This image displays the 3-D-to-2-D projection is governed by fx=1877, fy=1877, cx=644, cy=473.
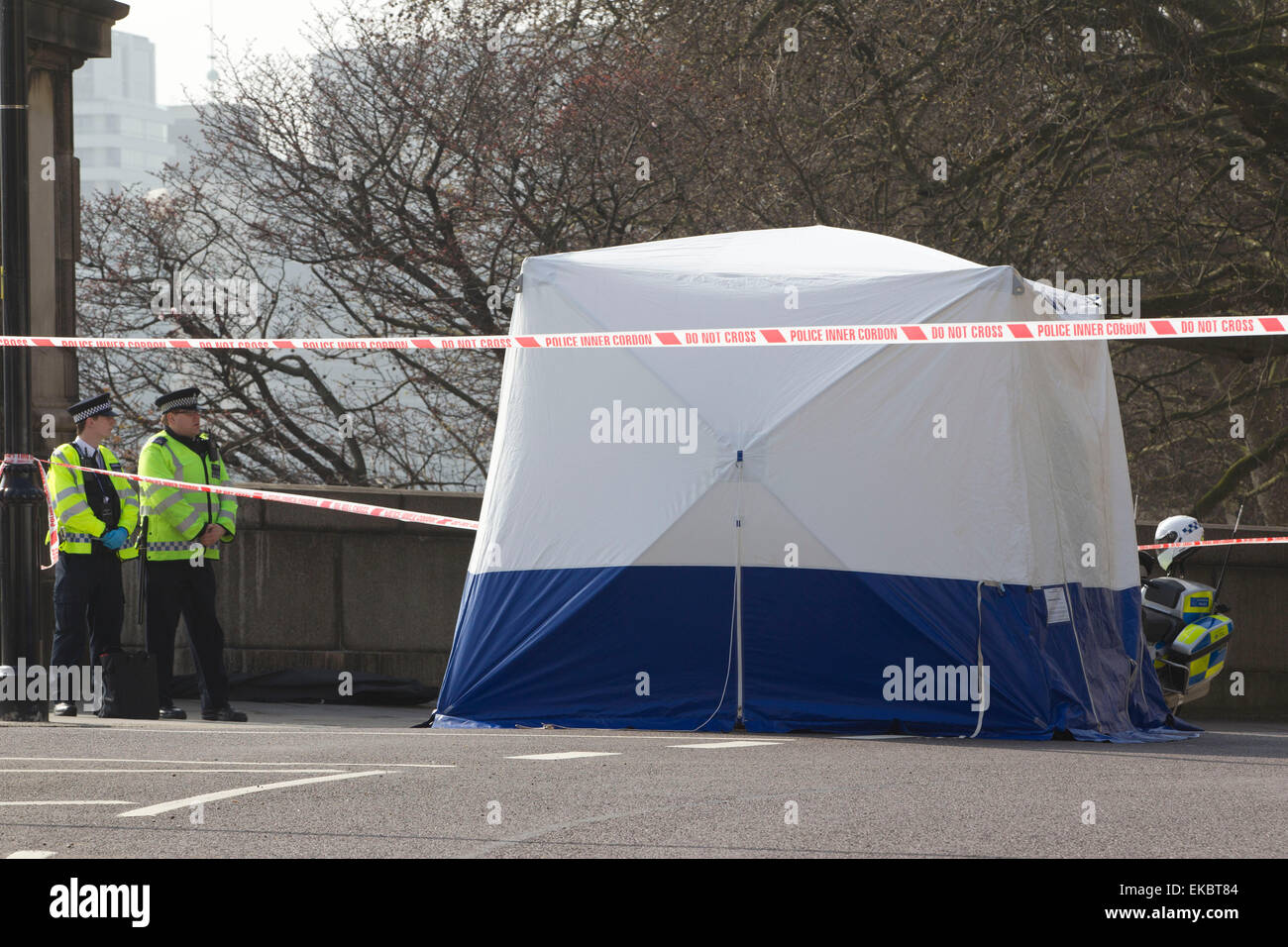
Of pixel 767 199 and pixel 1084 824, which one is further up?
pixel 767 199

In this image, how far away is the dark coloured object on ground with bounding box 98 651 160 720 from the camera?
9898mm

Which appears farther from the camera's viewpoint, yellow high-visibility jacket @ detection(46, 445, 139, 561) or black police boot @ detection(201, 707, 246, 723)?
black police boot @ detection(201, 707, 246, 723)

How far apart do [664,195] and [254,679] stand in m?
5.57

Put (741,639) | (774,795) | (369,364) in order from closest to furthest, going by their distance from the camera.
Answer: (774,795) → (741,639) → (369,364)

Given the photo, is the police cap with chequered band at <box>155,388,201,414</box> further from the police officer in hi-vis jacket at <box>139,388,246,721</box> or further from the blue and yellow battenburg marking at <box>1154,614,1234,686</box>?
the blue and yellow battenburg marking at <box>1154,614,1234,686</box>

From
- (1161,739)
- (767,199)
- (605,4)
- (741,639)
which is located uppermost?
(605,4)

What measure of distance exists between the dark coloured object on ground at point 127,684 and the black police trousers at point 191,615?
0.36 m

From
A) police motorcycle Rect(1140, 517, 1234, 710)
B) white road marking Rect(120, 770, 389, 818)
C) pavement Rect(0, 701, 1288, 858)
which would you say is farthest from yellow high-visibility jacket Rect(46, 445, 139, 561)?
police motorcycle Rect(1140, 517, 1234, 710)

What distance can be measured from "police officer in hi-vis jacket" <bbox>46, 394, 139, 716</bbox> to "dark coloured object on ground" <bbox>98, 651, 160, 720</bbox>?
1.10ft

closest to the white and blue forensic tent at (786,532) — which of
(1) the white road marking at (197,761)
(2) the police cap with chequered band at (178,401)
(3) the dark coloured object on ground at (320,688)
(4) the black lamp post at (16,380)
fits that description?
(2) the police cap with chequered band at (178,401)

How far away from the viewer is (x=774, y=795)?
643 cm

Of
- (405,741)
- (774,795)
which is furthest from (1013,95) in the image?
(774,795)

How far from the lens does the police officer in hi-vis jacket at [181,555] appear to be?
406 inches

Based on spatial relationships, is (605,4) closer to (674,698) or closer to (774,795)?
(674,698)
